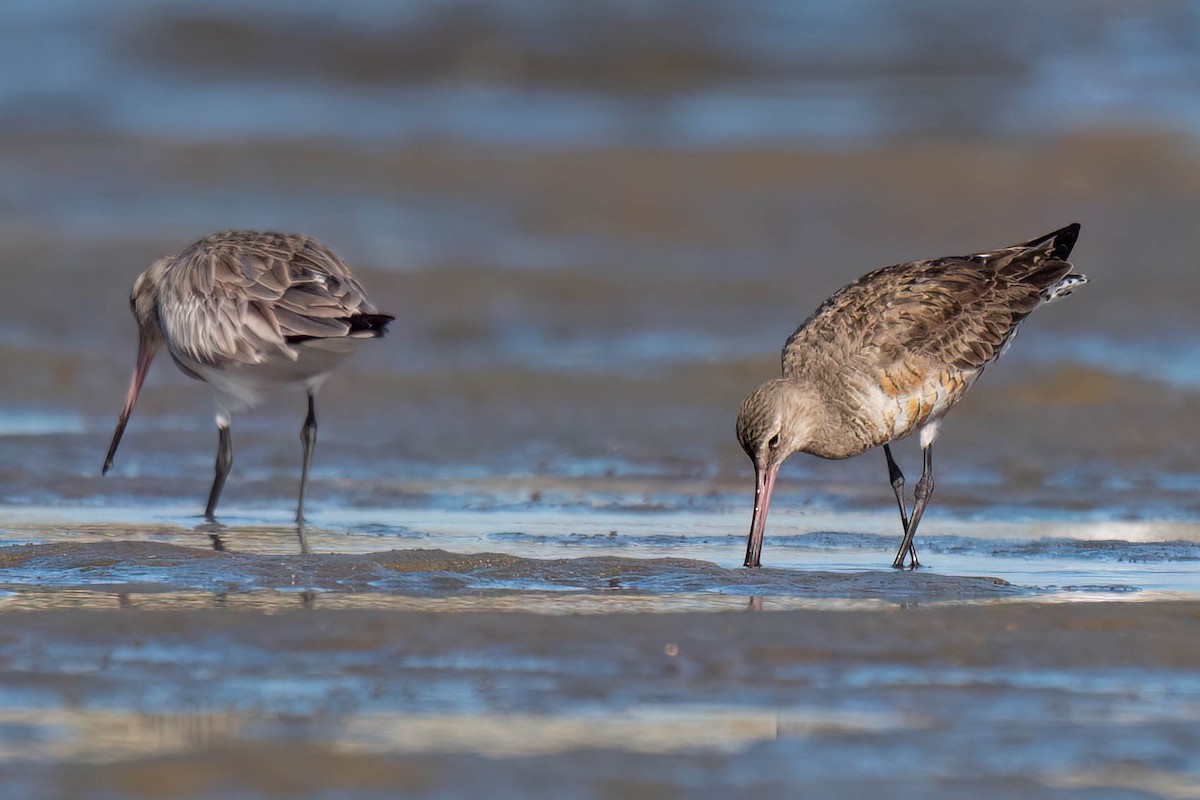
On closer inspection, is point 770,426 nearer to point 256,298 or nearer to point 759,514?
point 759,514

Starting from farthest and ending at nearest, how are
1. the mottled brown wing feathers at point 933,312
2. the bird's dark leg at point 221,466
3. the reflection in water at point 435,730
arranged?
the bird's dark leg at point 221,466 < the mottled brown wing feathers at point 933,312 < the reflection in water at point 435,730

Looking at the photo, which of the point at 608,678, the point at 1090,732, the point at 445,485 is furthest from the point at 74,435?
the point at 1090,732

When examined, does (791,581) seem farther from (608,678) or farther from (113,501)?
(113,501)

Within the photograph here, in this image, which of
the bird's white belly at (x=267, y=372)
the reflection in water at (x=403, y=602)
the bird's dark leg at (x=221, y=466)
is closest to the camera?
the reflection in water at (x=403, y=602)

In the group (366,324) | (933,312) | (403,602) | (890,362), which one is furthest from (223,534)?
(933,312)

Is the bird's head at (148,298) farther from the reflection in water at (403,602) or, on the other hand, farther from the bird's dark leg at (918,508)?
the bird's dark leg at (918,508)

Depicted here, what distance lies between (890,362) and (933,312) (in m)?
0.37

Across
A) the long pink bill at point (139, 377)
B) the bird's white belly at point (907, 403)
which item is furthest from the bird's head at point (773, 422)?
the long pink bill at point (139, 377)

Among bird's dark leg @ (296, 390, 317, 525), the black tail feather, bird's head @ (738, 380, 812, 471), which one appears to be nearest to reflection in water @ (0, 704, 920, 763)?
bird's head @ (738, 380, 812, 471)

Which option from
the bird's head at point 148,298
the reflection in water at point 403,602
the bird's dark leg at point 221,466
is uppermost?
the bird's head at point 148,298

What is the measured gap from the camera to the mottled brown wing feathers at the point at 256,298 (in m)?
7.71

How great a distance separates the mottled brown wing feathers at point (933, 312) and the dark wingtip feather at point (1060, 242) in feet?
0.04

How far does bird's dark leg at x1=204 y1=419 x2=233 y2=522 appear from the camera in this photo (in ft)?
24.8

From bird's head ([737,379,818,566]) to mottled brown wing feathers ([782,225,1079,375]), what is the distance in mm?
276
